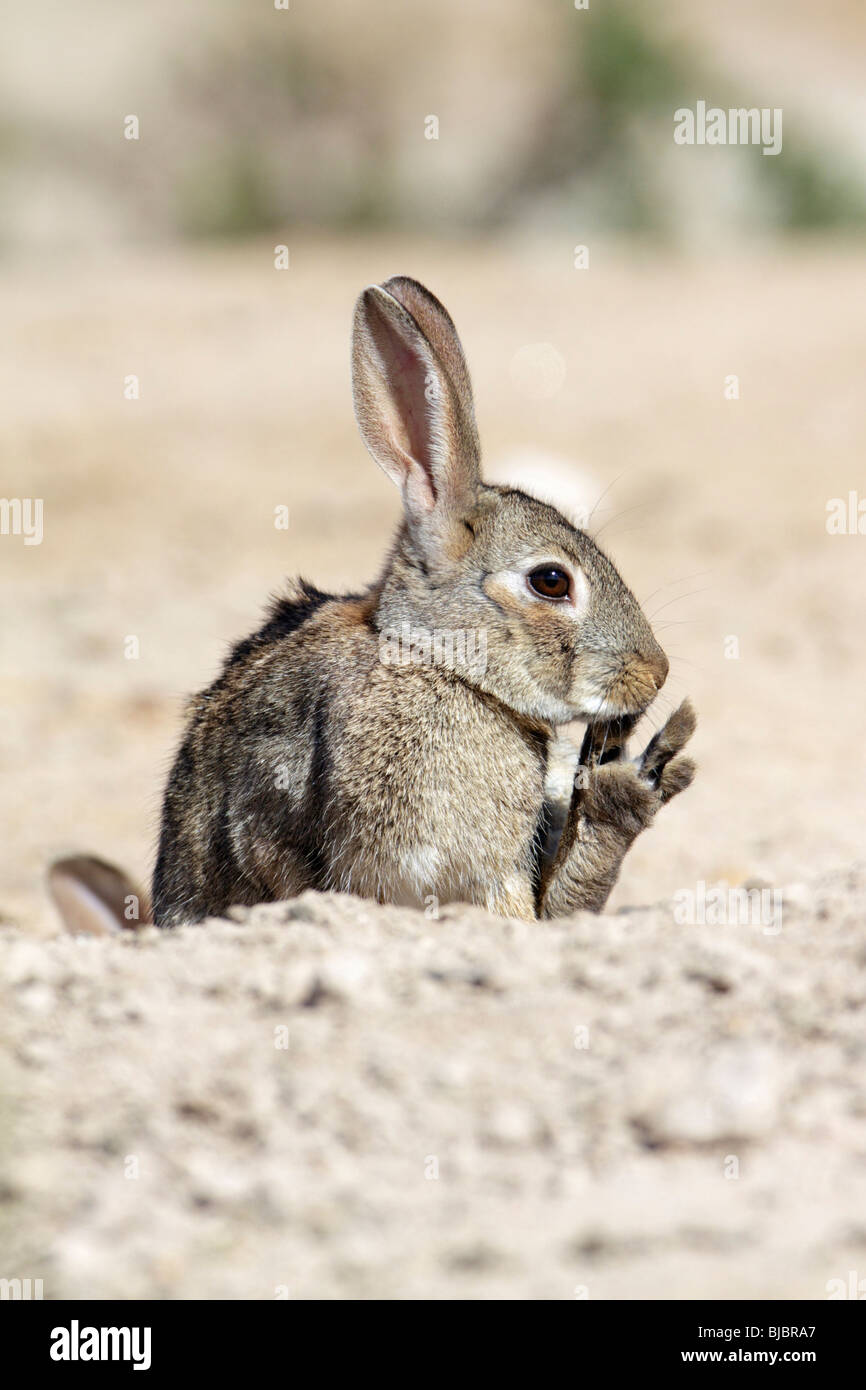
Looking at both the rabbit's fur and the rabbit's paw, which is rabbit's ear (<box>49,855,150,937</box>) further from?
the rabbit's paw

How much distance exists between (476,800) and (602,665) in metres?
0.48

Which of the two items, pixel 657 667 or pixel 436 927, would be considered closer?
pixel 436 927

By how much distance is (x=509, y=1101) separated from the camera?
8.78ft

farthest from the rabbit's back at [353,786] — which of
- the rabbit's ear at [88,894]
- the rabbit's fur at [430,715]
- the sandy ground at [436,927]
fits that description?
the rabbit's ear at [88,894]

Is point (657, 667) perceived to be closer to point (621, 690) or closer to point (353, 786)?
point (621, 690)

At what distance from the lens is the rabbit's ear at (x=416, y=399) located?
13.9 feet

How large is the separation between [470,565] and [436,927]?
3.67 feet

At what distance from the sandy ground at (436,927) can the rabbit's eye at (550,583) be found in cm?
87

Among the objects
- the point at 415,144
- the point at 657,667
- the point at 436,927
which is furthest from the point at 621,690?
the point at 415,144

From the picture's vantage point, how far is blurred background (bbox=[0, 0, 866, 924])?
776cm

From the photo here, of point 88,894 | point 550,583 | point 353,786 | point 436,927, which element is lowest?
point 436,927

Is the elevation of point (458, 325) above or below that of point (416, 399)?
above

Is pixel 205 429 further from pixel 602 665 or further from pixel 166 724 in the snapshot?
pixel 602 665

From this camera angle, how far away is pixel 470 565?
13.8ft
